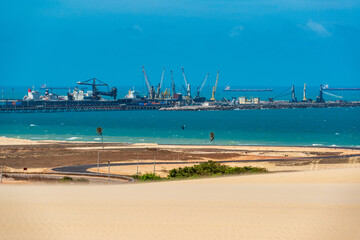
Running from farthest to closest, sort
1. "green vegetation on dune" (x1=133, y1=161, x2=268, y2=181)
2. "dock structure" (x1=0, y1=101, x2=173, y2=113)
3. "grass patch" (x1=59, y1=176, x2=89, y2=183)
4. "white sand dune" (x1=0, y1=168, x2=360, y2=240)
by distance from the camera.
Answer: "dock structure" (x1=0, y1=101, x2=173, y2=113) < "green vegetation on dune" (x1=133, y1=161, x2=268, y2=181) < "grass patch" (x1=59, y1=176, x2=89, y2=183) < "white sand dune" (x1=0, y1=168, x2=360, y2=240)

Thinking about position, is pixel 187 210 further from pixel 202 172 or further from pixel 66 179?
pixel 66 179

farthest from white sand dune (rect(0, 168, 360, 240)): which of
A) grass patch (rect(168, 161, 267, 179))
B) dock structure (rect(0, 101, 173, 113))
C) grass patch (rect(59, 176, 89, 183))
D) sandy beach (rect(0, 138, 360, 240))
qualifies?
dock structure (rect(0, 101, 173, 113))

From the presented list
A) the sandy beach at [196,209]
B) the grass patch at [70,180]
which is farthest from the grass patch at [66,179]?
the sandy beach at [196,209]

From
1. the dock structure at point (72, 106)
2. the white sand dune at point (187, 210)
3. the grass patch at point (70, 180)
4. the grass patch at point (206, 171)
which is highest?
the dock structure at point (72, 106)

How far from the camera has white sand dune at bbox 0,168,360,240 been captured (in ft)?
59.2

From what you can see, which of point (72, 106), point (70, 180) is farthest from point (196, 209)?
point (72, 106)

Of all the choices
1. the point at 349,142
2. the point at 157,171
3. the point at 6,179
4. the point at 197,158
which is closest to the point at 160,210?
the point at 6,179

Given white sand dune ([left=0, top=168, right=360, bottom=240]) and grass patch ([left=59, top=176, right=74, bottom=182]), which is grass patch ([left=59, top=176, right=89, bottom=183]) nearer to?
grass patch ([left=59, top=176, right=74, bottom=182])

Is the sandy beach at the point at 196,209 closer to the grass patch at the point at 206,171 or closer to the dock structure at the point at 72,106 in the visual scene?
the grass patch at the point at 206,171

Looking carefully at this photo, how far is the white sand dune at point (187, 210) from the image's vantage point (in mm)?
18031

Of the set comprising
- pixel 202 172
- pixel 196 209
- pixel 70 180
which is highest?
pixel 202 172

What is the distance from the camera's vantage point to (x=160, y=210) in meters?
21.6

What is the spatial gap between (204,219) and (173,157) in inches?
1399

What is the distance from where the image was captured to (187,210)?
2169 cm
